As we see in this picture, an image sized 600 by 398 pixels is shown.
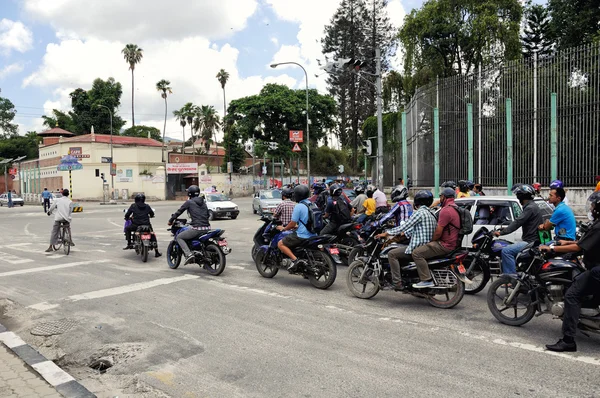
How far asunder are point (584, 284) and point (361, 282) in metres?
3.21

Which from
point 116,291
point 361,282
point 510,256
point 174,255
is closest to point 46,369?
point 116,291

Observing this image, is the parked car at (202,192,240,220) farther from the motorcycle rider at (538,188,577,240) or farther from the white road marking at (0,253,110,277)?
the motorcycle rider at (538,188,577,240)

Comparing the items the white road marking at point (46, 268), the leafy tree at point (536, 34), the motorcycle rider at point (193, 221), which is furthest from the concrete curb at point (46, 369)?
the leafy tree at point (536, 34)

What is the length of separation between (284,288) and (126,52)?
2927 inches

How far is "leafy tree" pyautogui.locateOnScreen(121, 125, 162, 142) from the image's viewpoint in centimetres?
8194

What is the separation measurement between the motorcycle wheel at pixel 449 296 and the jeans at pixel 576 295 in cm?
174

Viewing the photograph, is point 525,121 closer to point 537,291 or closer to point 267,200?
point 537,291

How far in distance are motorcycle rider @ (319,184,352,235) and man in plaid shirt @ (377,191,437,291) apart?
343 centimetres

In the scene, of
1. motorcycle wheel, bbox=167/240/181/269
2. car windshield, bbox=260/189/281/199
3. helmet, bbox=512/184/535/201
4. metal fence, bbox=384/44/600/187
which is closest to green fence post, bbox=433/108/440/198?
metal fence, bbox=384/44/600/187

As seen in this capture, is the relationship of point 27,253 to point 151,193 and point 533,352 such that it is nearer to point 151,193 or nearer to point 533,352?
point 533,352

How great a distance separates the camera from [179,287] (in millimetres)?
8375

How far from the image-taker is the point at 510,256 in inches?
278

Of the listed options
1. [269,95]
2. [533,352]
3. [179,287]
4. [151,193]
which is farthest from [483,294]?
[151,193]

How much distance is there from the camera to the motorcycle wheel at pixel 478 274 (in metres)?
7.36
